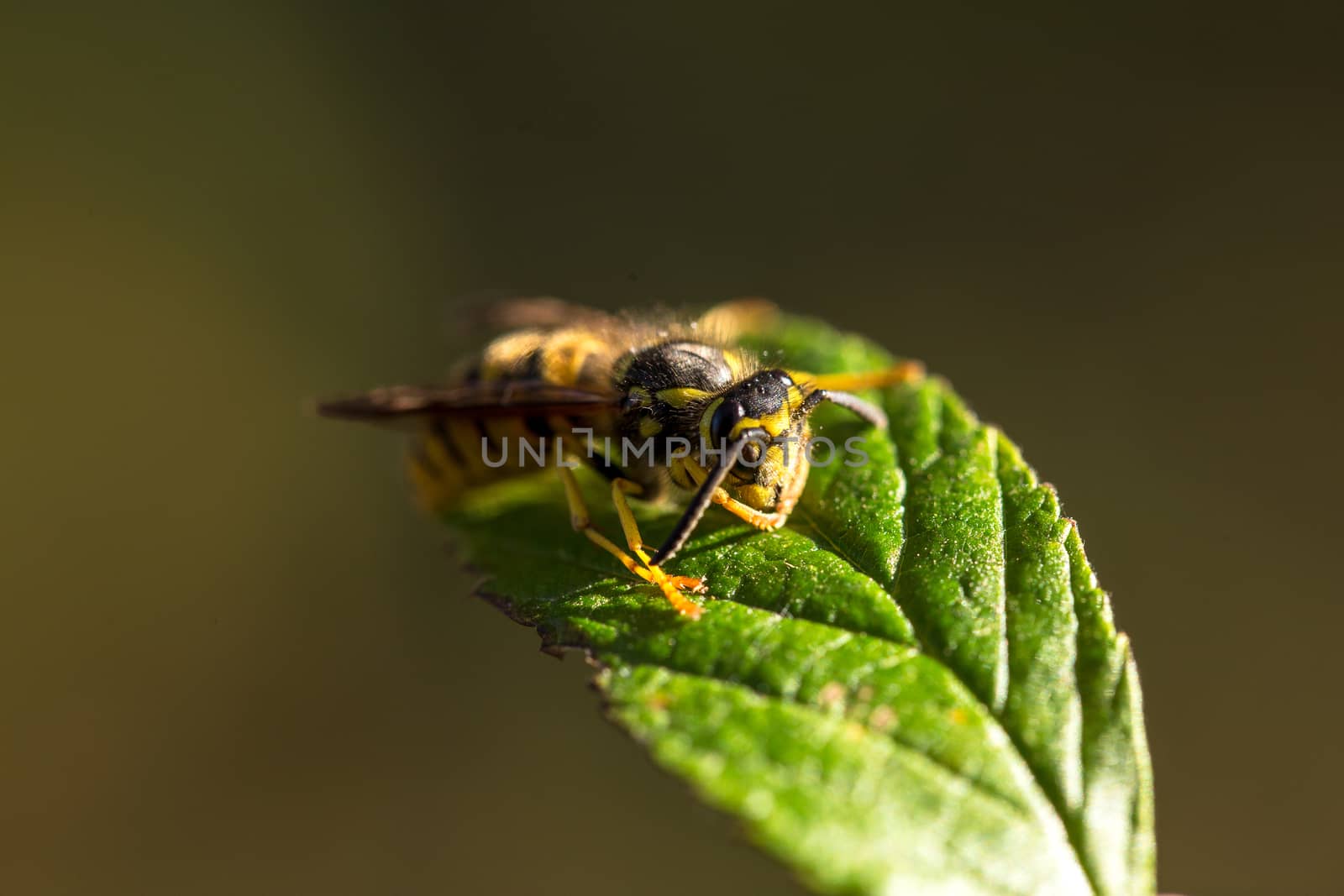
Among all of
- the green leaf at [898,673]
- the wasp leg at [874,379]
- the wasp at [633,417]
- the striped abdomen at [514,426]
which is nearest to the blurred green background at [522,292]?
the striped abdomen at [514,426]

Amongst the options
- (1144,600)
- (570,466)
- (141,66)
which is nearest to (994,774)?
(570,466)

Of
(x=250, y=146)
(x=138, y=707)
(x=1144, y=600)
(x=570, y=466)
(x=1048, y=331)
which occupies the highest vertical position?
(x=250, y=146)

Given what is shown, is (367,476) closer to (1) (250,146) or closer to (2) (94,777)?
(2) (94,777)

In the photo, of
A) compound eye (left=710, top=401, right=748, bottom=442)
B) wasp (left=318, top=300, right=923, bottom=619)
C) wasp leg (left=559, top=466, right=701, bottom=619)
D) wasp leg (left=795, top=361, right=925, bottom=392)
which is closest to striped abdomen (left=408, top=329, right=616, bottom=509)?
wasp (left=318, top=300, right=923, bottom=619)

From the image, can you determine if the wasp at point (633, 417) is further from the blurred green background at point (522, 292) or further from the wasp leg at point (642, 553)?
the blurred green background at point (522, 292)

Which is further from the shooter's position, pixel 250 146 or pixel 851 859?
pixel 250 146

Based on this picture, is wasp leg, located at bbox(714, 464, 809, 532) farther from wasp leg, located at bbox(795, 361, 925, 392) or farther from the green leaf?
wasp leg, located at bbox(795, 361, 925, 392)

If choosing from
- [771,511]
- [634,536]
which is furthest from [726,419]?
[634,536]

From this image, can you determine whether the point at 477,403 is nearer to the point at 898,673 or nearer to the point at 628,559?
the point at 628,559
